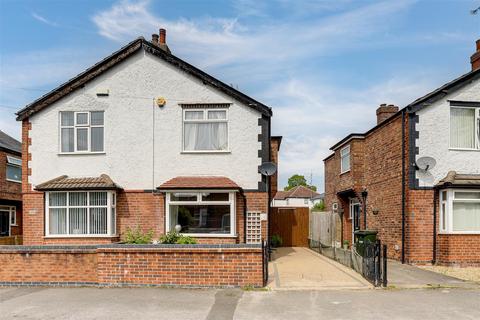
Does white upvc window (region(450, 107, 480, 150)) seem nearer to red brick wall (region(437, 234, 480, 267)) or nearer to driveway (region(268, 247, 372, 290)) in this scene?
red brick wall (region(437, 234, 480, 267))

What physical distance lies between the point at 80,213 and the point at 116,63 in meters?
5.28

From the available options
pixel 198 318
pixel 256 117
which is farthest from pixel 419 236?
pixel 198 318

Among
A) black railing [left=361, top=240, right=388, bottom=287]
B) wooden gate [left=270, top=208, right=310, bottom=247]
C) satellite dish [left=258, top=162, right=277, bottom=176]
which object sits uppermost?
satellite dish [left=258, top=162, right=277, bottom=176]

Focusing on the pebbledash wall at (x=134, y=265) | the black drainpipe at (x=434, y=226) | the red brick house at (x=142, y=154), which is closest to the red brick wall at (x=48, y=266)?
the pebbledash wall at (x=134, y=265)

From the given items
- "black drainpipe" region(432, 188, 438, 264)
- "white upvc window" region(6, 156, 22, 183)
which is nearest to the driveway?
"black drainpipe" region(432, 188, 438, 264)

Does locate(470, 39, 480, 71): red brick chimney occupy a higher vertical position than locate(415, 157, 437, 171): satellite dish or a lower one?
higher

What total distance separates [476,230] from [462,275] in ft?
8.76

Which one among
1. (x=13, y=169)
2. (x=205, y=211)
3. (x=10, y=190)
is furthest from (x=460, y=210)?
(x=13, y=169)

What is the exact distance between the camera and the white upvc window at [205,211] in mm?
14281

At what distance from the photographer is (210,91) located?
49.8ft

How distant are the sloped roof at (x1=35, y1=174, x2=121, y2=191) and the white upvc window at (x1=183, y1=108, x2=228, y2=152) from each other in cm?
275

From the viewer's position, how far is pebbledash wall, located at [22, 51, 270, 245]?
14.8 m

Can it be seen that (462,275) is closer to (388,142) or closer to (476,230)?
(476,230)

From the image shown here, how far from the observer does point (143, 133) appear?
49.8 feet
